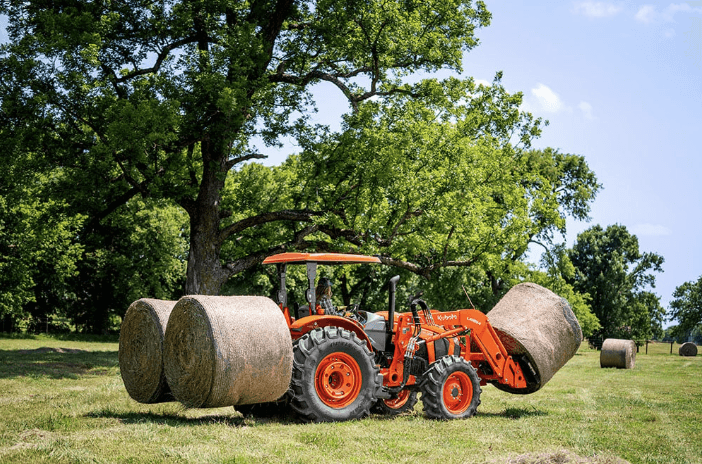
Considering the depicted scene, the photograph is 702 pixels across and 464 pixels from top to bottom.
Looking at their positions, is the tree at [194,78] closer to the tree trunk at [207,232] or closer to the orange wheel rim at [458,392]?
the tree trunk at [207,232]

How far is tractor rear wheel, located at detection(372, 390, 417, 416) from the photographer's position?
1166 cm

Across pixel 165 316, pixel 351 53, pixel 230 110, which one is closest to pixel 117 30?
pixel 230 110

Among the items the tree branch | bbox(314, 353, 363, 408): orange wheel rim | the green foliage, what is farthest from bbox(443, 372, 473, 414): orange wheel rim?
the green foliage

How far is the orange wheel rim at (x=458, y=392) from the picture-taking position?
11.3 m

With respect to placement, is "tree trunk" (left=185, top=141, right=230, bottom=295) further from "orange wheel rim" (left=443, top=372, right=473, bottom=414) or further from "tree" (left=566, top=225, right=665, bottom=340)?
"tree" (left=566, top=225, right=665, bottom=340)

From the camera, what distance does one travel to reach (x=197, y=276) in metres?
24.1

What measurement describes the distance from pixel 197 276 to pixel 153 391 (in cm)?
1347

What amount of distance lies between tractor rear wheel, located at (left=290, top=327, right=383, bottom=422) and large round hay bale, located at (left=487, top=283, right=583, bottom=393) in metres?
2.93

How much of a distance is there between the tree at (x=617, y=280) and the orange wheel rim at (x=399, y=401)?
54.3m

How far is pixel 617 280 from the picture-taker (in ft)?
224

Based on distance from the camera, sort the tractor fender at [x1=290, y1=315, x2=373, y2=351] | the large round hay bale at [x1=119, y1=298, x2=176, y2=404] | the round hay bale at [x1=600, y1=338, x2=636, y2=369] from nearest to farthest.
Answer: the tractor fender at [x1=290, y1=315, x2=373, y2=351], the large round hay bale at [x1=119, y1=298, x2=176, y2=404], the round hay bale at [x1=600, y1=338, x2=636, y2=369]

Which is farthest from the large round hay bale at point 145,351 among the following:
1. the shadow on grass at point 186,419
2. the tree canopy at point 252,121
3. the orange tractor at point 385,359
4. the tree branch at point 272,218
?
the tree branch at point 272,218

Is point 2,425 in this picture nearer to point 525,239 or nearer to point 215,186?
point 215,186

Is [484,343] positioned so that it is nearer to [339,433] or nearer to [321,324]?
[321,324]
